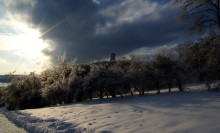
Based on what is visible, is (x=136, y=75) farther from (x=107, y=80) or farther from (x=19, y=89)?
(x=19, y=89)

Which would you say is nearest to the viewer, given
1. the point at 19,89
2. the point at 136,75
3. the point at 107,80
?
the point at 136,75

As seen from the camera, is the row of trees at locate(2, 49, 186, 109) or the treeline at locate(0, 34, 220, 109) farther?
the row of trees at locate(2, 49, 186, 109)

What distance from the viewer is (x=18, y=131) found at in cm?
1689

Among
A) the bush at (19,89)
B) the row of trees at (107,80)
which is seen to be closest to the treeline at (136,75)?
the row of trees at (107,80)

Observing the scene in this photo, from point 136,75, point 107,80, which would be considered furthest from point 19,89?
point 136,75

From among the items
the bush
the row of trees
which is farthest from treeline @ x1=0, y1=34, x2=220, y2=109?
the bush

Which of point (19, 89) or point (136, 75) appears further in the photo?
point (19, 89)

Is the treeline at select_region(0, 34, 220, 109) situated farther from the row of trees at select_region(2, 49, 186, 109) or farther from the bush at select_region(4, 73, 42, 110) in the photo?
the bush at select_region(4, 73, 42, 110)

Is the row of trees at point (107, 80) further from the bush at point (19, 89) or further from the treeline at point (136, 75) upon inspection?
the bush at point (19, 89)

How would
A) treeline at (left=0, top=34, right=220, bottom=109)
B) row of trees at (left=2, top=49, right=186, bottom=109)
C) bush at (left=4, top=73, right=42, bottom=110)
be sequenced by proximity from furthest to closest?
bush at (left=4, top=73, right=42, bottom=110) < row of trees at (left=2, top=49, right=186, bottom=109) < treeline at (left=0, top=34, right=220, bottom=109)

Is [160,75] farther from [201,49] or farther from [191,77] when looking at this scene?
[201,49]

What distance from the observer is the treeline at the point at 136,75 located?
24250 millimetres

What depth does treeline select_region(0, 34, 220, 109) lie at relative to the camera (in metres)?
24.2

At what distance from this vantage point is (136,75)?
93.9 ft
